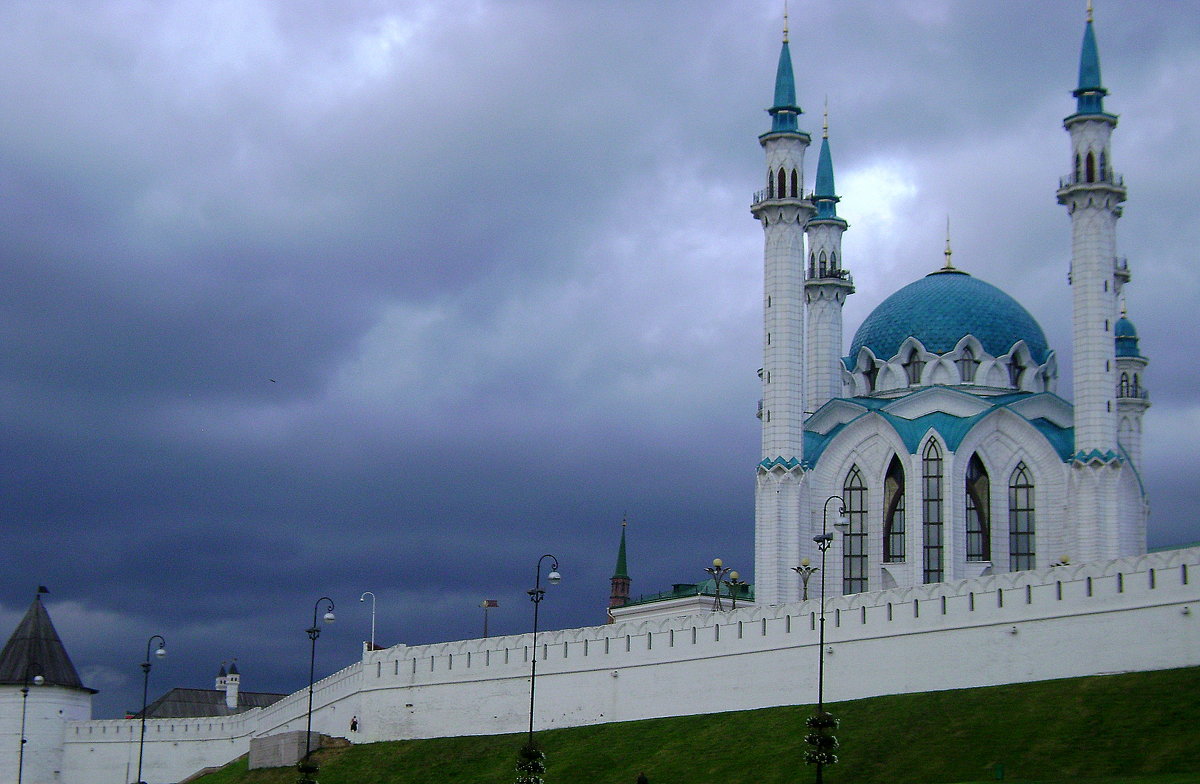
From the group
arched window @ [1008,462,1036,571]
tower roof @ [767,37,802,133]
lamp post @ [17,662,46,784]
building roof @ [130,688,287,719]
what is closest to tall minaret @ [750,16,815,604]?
tower roof @ [767,37,802,133]

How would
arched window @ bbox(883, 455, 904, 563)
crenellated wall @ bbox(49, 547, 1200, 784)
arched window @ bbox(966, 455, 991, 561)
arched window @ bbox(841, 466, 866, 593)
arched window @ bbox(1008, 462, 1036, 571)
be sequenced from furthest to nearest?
1. arched window @ bbox(841, 466, 866, 593)
2. arched window @ bbox(883, 455, 904, 563)
3. arched window @ bbox(966, 455, 991, 561)
4. arched window @ bbox(1008, 462, 1036, 571)
5. crenellated wall @ bbox(49, 547, 1200, 784)

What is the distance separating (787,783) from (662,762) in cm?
876

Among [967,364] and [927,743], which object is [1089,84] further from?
[927,743]

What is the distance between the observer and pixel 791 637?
220 ft

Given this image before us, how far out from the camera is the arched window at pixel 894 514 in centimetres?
8594

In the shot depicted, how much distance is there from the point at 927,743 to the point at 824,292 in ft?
153

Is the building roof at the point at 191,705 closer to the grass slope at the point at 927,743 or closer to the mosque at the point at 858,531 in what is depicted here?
the mosque at the point at 858,531

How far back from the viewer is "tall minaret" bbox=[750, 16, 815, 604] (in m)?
82.2

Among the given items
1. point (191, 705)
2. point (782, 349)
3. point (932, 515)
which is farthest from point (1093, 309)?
point (191, 705)

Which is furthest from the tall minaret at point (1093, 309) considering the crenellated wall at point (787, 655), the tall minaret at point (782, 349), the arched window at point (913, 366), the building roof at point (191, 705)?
the building roof at point (191, 705)

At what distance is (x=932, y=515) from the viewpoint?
84.5 meters

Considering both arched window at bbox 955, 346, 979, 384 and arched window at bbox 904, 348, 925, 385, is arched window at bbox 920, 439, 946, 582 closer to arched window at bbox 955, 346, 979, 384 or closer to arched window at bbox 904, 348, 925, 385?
arched window at bbox 955, 346, 979, 384

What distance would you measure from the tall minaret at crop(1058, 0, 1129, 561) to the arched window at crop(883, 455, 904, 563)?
389 inches

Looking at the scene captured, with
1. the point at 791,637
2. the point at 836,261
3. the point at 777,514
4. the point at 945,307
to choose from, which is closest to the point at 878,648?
the point at 791,637
